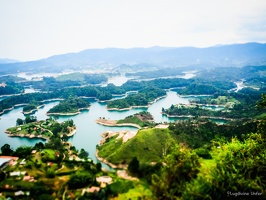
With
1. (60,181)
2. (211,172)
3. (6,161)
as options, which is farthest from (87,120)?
(211,172)

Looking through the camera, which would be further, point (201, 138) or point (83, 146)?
point (83, 146)

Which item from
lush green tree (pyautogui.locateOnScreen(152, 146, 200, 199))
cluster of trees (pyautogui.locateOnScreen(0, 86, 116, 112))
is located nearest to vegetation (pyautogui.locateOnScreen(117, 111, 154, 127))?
cluster of trees (pyautogui.locateOnScreen(0, 86, 116, 112))

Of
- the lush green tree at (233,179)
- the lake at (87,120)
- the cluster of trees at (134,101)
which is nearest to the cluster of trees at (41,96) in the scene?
the lake at (87,120)

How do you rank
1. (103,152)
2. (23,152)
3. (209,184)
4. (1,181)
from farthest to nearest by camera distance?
(103,152), (23,152), (1,181), (209,184)

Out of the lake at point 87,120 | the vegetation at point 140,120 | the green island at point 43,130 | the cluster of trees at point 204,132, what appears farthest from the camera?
the vegetation at point 140,120

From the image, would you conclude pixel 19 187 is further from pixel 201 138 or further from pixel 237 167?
pixel 201 138

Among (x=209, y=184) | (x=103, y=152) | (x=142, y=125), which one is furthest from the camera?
(x=142, y=125)

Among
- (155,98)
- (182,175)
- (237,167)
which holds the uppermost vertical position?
(237,167)

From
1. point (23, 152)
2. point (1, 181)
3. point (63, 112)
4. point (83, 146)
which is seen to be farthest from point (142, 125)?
point (1, 181)

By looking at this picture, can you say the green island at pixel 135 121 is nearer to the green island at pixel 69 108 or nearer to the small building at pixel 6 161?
the green island at pixel 69 108
